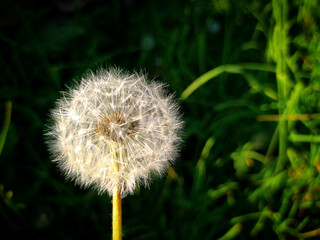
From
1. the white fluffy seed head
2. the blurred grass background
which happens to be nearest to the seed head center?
the white fluffy seed head

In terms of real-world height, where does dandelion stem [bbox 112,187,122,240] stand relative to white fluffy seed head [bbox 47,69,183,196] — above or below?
below

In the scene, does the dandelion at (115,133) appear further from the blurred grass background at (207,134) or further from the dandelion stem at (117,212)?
the blurred grass background at (207,134)

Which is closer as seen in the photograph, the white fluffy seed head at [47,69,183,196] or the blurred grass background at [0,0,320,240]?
the white fluffy seed head at [47,69,183,196]

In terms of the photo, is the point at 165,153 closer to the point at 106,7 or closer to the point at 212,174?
the point at 212,174

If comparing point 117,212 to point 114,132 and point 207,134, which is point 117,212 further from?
point 207,134

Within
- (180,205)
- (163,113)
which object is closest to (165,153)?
(163,113)

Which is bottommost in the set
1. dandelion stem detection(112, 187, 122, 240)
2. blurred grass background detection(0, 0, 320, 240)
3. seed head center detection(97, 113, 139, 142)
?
dandelion stem detection(112, 187, 122, 240)

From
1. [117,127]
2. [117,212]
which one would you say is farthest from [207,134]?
[117,212]

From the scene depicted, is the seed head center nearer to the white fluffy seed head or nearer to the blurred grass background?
the white fluffy seed head

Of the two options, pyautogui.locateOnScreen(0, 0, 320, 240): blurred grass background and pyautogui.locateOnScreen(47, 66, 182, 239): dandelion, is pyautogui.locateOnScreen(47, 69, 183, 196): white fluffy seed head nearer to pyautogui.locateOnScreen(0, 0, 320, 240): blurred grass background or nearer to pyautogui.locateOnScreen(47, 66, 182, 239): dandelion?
pyautogui.locateOnScreen(47, 66, 182, 239): dandelion
